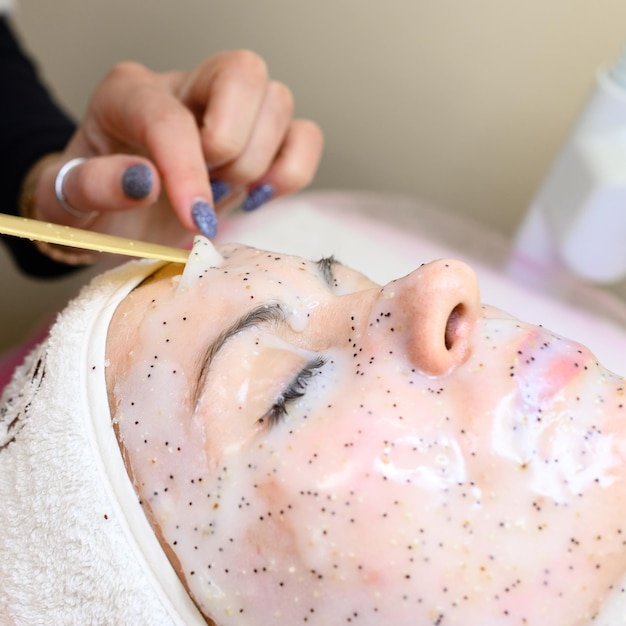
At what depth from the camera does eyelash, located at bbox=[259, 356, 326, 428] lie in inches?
19.6

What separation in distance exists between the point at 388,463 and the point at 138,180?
1.42ft

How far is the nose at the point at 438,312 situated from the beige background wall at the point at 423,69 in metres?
0.66

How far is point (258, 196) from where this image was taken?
2.86 ft

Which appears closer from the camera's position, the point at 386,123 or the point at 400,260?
the point at 400,260

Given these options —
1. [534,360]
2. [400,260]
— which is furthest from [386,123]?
[534,360]

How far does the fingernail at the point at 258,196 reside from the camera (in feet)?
2.86

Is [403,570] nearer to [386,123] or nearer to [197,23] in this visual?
[386,123]

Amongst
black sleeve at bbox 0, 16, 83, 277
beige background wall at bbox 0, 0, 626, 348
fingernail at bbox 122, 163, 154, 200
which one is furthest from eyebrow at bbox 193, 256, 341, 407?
beige background wall at bbox 0, 0, 626, 348

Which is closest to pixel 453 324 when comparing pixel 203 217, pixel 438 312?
pixel 438 312

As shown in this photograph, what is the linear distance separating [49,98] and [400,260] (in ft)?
2.24

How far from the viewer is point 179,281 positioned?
0.58 meters

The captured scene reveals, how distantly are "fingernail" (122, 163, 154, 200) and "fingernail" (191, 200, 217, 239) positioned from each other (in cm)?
6

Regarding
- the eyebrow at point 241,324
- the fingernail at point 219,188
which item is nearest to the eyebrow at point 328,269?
the eyebrow at point 241,324

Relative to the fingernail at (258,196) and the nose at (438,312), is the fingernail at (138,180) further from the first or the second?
the nose at (438,312)
